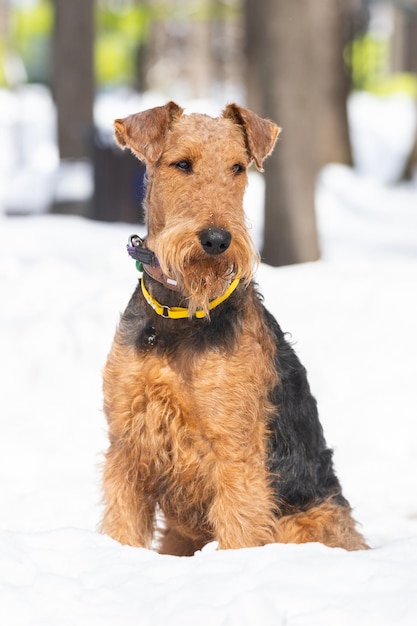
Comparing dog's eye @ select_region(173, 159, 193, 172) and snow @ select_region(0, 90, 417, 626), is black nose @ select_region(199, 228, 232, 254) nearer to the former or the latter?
dog's eye @ select_region(173, 159, 193, 172)

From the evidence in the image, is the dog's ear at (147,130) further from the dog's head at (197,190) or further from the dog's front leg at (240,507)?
the dog's front leg at (240,507)

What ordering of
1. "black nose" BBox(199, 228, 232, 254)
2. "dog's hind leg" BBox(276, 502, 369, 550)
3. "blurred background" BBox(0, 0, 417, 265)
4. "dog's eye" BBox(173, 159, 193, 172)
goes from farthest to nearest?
"blurred background" BBox(0, 0, 417, 265), "dog's hind leg" BBox(276, 502, 369, 550), "dog's eye" BBox(173, 159, 193, 172), "black nose" BBox(199, 228, 232, 254)

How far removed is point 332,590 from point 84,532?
37.9 inches

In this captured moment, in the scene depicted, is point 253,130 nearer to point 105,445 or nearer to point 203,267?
point 203,267

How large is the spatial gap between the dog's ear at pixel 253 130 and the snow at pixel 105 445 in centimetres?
143

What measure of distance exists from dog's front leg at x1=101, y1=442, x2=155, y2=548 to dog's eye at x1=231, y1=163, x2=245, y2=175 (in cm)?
113

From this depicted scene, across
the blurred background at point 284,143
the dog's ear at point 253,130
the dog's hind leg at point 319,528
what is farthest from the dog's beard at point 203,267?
the blurred background at point 284,143

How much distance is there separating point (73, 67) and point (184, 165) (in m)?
12.0

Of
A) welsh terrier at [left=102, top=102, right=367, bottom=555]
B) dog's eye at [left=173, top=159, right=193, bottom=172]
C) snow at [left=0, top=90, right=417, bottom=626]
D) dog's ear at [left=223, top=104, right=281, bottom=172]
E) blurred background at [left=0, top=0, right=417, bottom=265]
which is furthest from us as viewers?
blurred background at [left=0, top=0, right=417, bottom=265]

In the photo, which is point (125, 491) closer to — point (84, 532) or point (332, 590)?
point (84, 532)

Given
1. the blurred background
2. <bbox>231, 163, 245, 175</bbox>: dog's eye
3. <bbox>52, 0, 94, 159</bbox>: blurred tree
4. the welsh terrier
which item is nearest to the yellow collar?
the welsh terrier

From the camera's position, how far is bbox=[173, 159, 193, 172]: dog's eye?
3.63m

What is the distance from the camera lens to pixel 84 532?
132 inches

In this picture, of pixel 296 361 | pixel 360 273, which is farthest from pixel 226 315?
pixel 360 273
